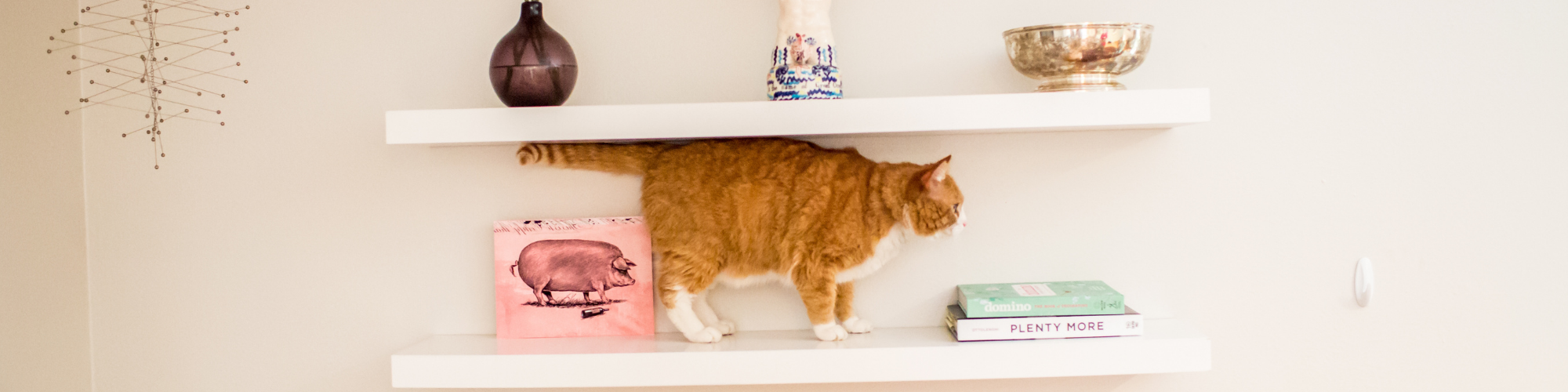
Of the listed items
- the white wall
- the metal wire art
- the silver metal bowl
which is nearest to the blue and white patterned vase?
the white wall

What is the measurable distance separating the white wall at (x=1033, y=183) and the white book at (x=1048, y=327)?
0.14 m

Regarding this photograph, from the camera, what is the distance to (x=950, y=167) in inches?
51.8

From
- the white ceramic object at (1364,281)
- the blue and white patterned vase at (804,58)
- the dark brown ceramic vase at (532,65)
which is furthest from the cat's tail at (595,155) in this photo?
the white ceramic object at (1364,281)

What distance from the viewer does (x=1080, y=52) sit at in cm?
116

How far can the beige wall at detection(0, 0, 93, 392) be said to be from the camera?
1.25 m

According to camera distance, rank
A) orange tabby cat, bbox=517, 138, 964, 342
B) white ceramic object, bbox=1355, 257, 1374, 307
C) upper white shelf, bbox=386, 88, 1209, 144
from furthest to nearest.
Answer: white ceramic object, bbox=1355, 257, 1374, 307 → orange tabby cat, bbox=517, 138, 964, 342 → upper white shelf, bbox=386, 88, 1209, 144

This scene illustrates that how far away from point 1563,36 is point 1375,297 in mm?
476

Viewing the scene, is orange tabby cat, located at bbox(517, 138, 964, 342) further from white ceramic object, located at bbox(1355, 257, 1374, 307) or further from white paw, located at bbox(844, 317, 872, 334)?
white ceramic object, located at bbox(1355, 257, 1374, 307)

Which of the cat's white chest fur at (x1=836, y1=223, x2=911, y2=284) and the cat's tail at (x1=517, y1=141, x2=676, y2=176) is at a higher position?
the cat's tail at (x1=517, y1=141, x2=676, y2=176)

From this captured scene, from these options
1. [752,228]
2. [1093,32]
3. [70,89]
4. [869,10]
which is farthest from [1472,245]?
[70,89]

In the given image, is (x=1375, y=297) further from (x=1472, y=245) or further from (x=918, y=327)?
(x=918, y=327)

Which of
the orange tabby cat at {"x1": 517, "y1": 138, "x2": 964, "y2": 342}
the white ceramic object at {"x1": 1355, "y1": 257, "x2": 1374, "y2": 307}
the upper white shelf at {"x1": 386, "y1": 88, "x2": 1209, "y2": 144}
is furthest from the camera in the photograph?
the white ceramic object at {"x1": 1355, "y1": 257, "x2": 1374, "y2": 307}

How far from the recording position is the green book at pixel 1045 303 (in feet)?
3.93

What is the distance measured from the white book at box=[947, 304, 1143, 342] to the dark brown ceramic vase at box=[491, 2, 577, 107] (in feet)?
2.12
